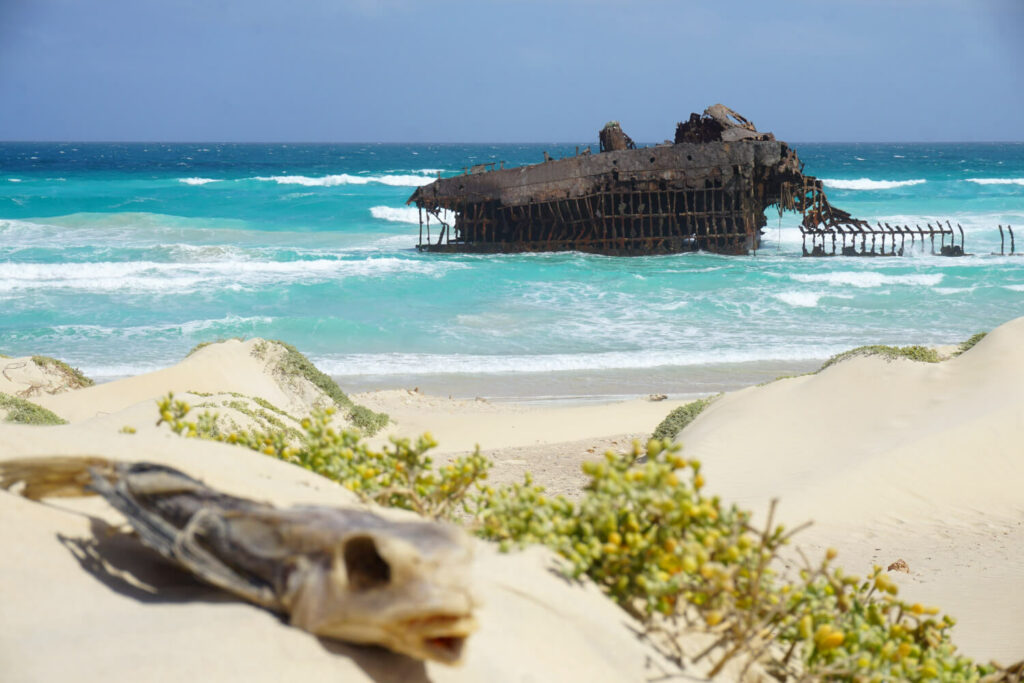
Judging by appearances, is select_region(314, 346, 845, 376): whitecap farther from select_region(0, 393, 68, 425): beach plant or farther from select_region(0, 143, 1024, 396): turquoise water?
select_region(0, 393, 68, 425): beach plant

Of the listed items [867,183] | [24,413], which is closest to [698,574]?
[24,413]

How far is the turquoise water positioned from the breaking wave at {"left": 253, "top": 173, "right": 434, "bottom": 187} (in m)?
24.8

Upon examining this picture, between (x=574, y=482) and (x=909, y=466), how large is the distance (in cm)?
304

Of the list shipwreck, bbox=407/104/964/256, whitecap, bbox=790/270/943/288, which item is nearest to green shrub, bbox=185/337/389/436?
whitecap, bbox=790/270/943/288

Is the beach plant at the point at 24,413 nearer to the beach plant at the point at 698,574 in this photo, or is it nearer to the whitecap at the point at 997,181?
the beach plant at the point at 698,574

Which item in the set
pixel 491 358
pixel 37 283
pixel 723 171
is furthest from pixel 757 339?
pixel 37 283

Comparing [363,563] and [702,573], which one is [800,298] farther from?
[363,563]

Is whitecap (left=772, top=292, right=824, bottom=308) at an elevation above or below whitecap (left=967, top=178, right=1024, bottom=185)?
below

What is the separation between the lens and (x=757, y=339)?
61.3ft

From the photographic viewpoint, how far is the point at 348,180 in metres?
70.1

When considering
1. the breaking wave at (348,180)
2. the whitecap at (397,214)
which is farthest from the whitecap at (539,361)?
the breaking wave at (348,180)

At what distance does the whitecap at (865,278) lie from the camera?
25.1m

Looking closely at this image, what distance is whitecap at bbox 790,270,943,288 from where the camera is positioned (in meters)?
25.1

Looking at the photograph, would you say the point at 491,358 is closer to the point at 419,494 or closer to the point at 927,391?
the point at 927,391
